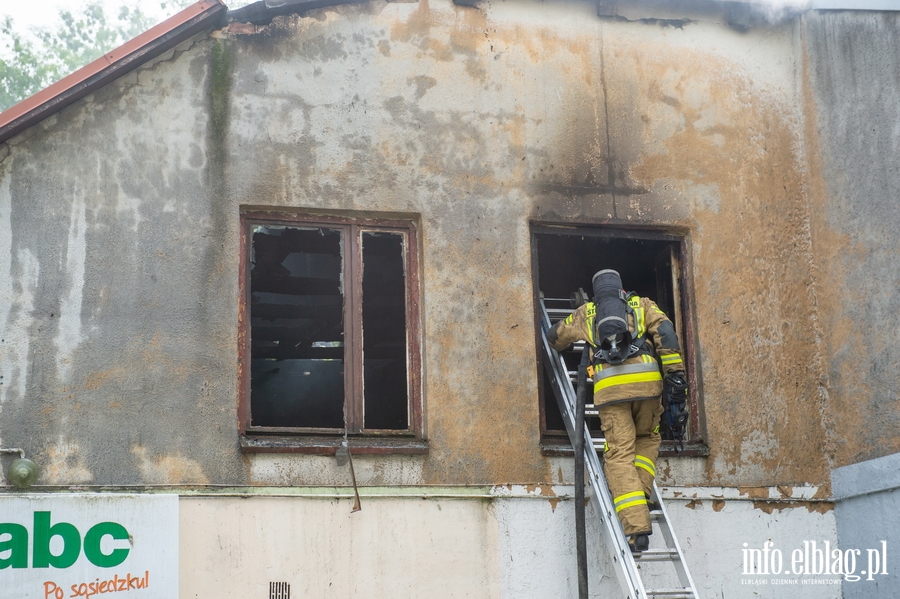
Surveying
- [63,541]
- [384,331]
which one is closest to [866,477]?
[384,331]

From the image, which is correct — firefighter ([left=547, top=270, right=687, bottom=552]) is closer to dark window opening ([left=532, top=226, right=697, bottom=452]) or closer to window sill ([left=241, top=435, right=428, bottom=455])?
dark window opening ([left=532, top=226, right=697, bottom=452])

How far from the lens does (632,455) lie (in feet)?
20.7

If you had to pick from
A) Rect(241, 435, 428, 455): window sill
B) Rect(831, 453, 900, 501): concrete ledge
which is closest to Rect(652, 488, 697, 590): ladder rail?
Rect(831, 453, 900, 501): concrete ledge

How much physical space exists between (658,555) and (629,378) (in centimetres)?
108

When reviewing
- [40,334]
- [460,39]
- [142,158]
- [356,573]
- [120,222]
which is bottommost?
[356,573]

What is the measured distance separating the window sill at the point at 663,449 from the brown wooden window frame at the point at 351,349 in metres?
0.83

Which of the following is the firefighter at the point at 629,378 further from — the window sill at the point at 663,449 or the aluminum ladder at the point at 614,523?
the window sill at the point at 663,449

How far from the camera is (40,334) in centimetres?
600

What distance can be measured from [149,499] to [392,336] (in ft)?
7.30

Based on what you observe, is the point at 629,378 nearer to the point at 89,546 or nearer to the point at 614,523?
the point at 614,523

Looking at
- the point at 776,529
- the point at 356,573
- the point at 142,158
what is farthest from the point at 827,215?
the point at 142,158

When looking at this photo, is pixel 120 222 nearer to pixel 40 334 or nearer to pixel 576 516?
pixel 40 334

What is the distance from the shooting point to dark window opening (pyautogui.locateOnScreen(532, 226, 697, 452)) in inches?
283

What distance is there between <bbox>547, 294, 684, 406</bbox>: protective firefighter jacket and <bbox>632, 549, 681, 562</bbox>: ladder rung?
921 mm
